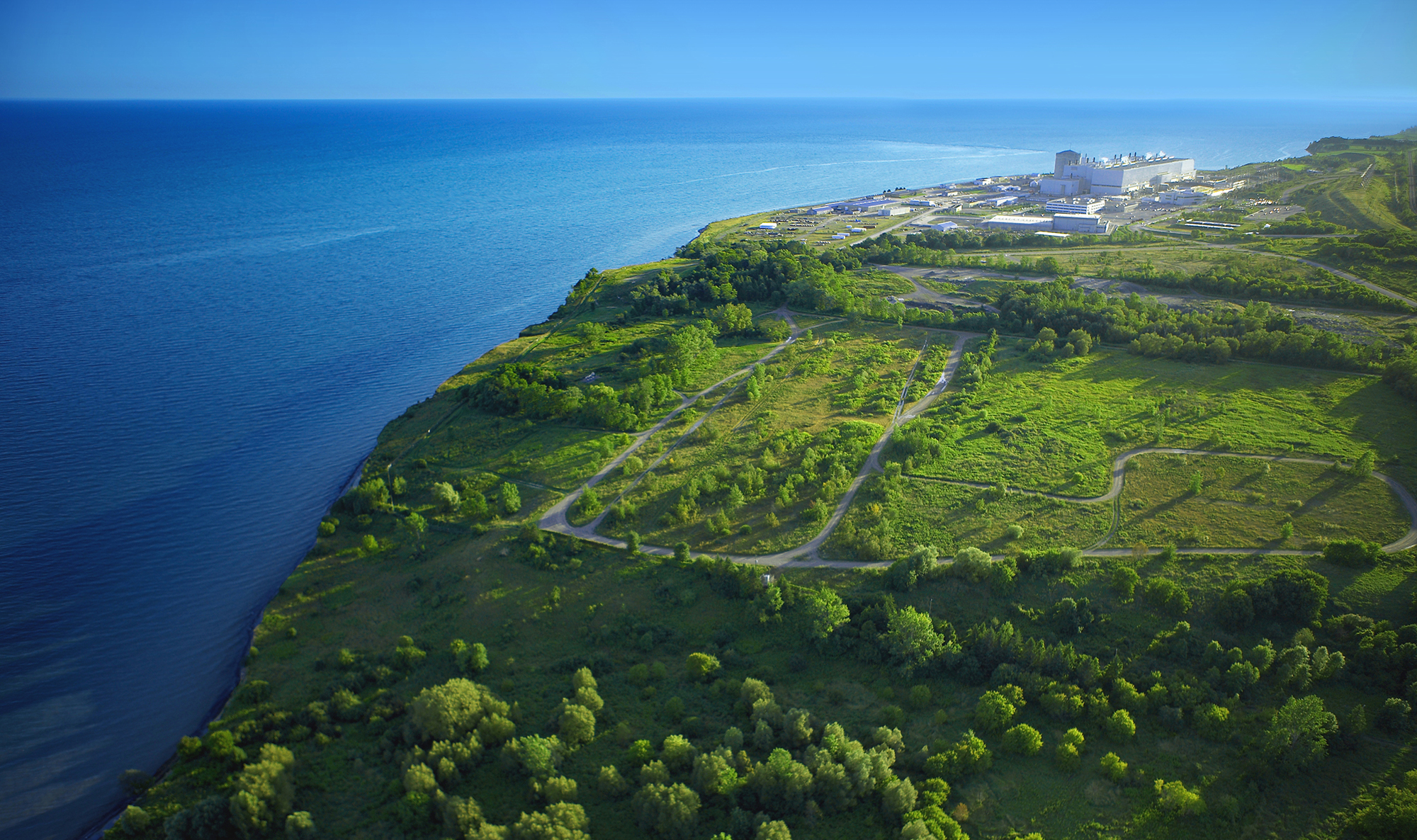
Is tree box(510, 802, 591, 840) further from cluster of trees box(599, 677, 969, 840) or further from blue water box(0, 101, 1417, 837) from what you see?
blue water box(0, 101, 1417, 837)

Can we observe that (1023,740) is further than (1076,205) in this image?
No

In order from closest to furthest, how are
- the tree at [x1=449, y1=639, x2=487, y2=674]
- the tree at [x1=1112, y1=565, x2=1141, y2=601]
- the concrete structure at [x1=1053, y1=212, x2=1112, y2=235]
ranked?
the tree at [x1=449, y1=639, x2=487, y2=674] → the tree at [x1=1112, y1=565, x2=1141, y2=601] → the concrete structure at [x1=1053, y1=212, x2=1112, y2=235]

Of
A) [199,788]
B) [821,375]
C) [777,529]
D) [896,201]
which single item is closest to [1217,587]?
[777,529]

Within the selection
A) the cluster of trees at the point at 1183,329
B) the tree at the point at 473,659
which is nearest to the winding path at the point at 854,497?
the tree at the point at 473,659

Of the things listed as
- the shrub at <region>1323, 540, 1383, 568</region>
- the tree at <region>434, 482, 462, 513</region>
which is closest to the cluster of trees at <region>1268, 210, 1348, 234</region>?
the shrub at <region>1323, 540, 1383, 568</region>

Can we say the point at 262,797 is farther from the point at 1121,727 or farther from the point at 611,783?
the point at 1121,727

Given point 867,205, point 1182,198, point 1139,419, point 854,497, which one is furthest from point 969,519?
point 1182,198

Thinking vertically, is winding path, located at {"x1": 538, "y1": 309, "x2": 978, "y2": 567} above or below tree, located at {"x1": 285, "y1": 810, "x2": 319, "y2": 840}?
above
